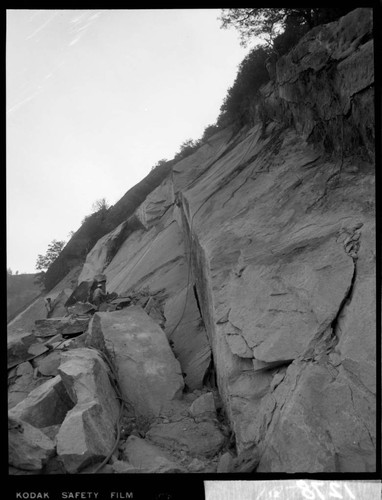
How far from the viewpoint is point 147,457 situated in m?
4.23

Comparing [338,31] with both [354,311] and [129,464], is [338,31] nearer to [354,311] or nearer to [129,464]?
[354,311]

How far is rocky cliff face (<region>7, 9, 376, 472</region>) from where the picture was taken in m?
3.70

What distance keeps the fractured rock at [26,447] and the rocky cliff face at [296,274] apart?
132 centimetres

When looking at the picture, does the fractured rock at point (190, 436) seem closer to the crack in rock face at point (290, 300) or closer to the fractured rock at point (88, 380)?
the fractured rock at point (88, 380)

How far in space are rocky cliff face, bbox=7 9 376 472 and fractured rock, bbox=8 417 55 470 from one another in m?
1.32

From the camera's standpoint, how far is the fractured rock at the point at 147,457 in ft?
12.5

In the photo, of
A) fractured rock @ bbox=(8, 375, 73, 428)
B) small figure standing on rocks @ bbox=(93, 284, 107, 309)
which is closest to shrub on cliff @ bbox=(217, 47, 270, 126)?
small figure standing on rocks @ bbox=(93, 284, 107, 309)

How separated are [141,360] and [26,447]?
2.12 metres

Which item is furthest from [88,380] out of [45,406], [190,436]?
[190,436]

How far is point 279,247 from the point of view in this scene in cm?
488

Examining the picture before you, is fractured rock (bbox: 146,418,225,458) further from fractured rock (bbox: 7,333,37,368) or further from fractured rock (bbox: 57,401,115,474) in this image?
fractured rock (bbox: 7,333,37,368)

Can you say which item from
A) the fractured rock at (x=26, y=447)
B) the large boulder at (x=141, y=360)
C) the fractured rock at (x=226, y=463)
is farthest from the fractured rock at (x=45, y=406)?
the fractured rock at (x=226, y=463)
